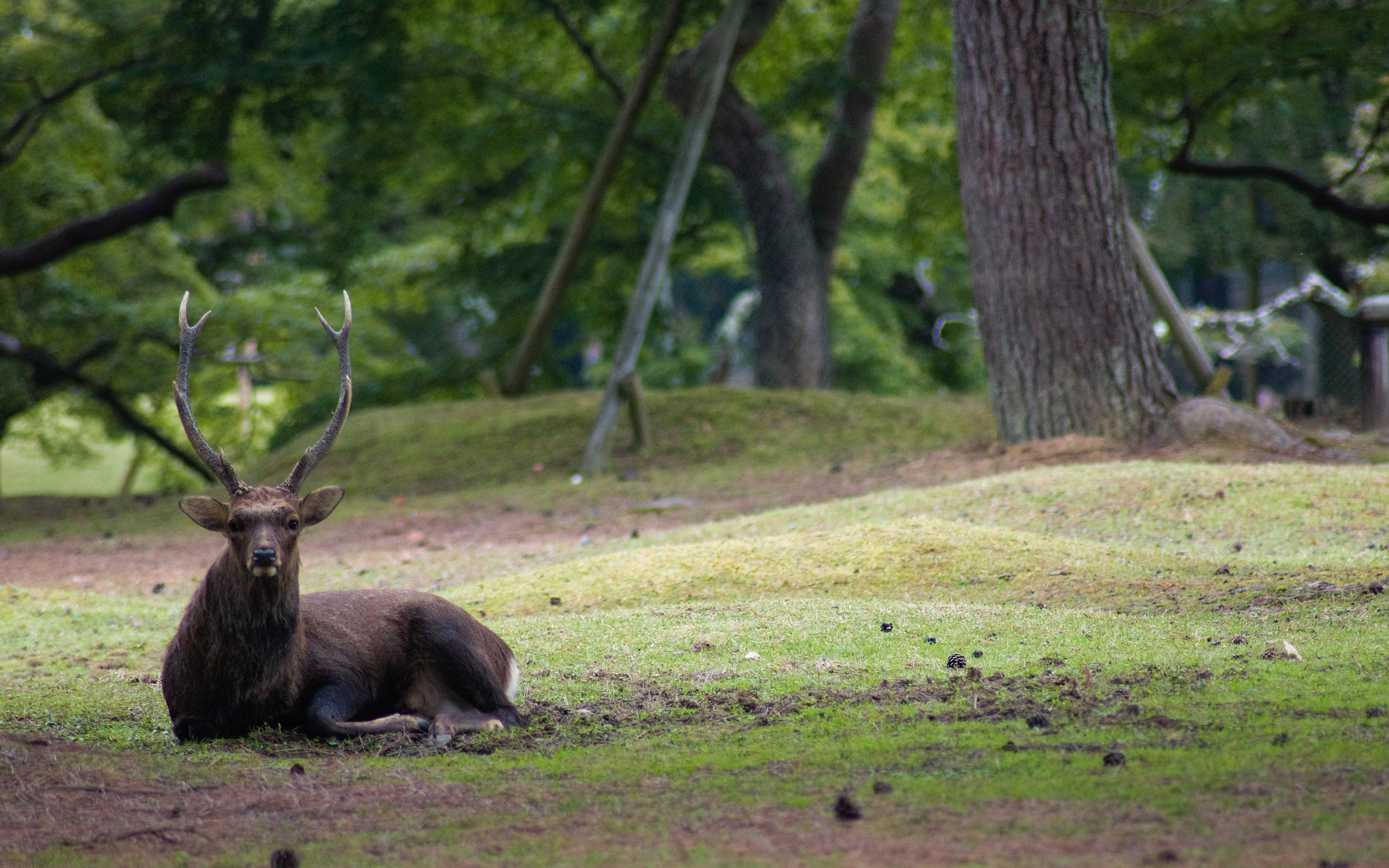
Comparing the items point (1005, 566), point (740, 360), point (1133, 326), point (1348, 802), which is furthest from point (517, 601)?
point (740, 360)

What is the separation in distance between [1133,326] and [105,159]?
15.0m

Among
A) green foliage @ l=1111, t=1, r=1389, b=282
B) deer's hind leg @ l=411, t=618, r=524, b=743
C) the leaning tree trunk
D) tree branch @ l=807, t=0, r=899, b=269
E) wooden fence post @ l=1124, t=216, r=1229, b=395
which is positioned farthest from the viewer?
tree branch @ l=807, t=0, r=899, b=269

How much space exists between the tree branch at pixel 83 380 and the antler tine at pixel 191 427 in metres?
12.1

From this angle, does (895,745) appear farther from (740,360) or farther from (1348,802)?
(740,360)

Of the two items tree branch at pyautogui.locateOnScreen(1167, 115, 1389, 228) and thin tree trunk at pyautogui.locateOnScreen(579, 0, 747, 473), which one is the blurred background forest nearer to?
tree branch at pyautogui.locateOnScreen(1167, 115, 1389, 228)

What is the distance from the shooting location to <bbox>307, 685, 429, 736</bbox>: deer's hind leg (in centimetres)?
431

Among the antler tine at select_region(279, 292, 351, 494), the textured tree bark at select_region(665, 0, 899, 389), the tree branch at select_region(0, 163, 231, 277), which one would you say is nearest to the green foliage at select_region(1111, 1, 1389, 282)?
the textured tree bark at select_region(665, 0, 899, 389)

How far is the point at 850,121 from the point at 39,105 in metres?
9.47

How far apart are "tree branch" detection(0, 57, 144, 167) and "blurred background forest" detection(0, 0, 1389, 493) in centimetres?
5

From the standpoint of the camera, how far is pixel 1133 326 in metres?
9.89

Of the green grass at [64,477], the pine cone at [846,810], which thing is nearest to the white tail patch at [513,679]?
the pine cone at [846,810]

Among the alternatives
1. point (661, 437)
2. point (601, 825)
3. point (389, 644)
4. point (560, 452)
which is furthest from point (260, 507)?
point (661, 437)

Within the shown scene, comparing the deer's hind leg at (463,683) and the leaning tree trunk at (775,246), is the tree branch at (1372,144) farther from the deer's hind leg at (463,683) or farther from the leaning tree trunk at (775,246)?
the deer's hind leg at (463,683)

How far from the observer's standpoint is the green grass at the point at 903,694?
116 inches
